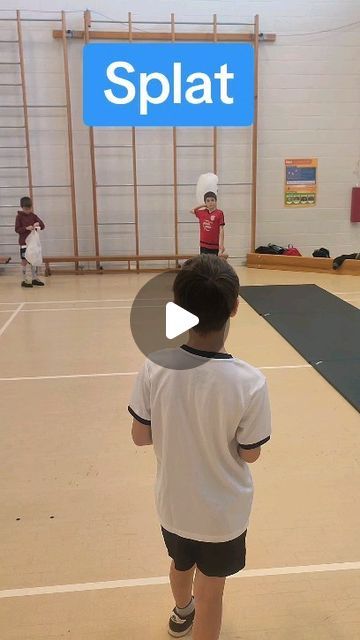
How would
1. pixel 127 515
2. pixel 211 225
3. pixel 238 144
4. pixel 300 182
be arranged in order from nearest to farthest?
1. pixel 127 515
2. pixel 211 225
3. pixel 238 144
4. pixel 300 182

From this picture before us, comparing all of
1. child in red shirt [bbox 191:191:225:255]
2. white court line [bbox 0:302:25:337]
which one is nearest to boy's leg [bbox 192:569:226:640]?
white court line [bbox 0:302:25:337]

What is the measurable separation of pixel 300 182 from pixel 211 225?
8.63 feet

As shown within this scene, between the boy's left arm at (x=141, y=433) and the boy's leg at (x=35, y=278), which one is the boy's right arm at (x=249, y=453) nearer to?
the boy's left arm at (x=141, y=433)

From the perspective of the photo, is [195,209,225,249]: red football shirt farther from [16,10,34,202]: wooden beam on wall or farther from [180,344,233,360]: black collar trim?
[180,344,233,360]: black collar trim

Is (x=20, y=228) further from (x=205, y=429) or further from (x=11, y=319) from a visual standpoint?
(x=205, y=429)

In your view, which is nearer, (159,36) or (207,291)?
(207,291)

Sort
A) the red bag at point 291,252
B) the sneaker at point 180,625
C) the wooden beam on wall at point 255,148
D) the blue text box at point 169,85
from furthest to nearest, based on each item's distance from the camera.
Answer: the red bag at point 291,252, the wooden beam on wall at point 255,148, the blue text box at point 169,85, the sneaker at point 180,625

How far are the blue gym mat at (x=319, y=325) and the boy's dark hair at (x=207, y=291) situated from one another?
2233mm

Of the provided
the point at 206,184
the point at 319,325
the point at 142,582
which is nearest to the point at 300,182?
the point at 206,184

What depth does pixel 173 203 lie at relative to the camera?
814 cm

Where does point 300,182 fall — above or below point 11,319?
above

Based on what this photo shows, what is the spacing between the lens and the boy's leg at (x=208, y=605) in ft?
4.32

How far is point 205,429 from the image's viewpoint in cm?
116
